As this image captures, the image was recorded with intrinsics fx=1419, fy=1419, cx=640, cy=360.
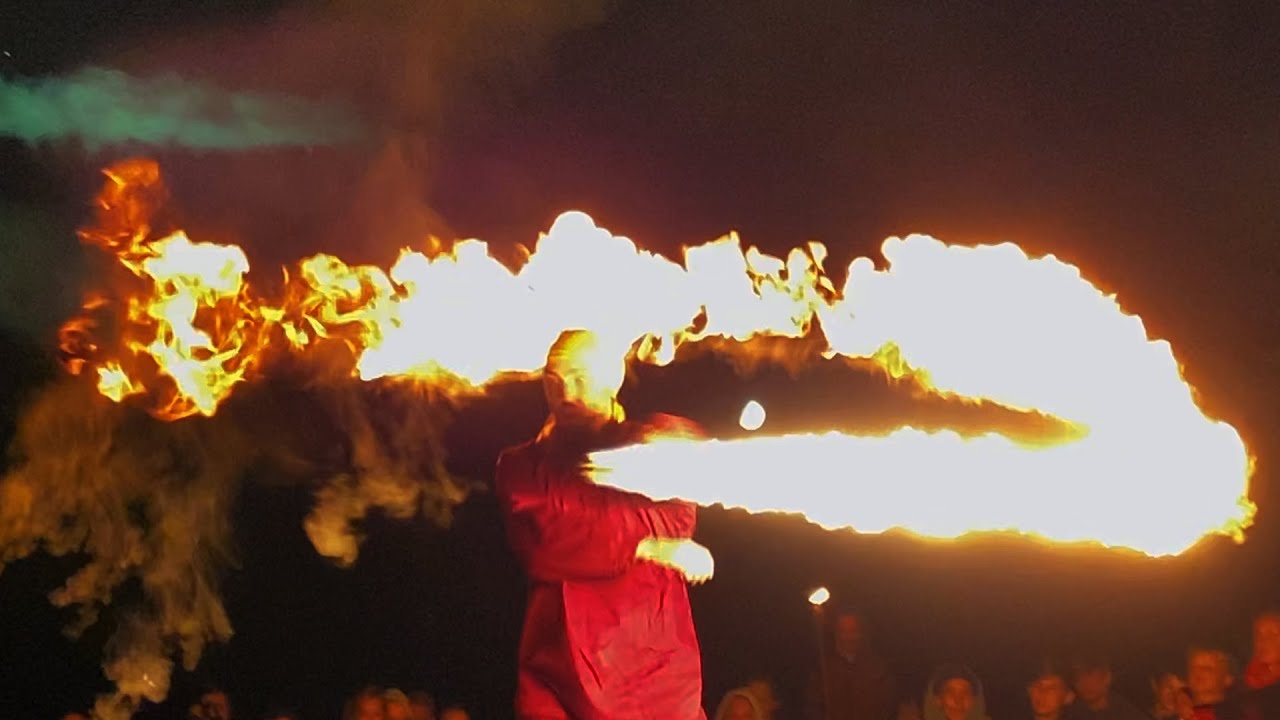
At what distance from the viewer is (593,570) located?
4125 mm

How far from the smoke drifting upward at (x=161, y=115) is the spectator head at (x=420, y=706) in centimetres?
235

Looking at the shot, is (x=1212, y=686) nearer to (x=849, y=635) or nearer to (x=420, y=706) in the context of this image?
(x=849, y=635)

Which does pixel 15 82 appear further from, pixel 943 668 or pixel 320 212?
pixel 943 668

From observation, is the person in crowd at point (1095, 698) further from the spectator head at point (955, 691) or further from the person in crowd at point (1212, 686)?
the spectator head at point (955, 691)

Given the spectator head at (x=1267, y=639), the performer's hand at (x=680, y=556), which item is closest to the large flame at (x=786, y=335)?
the performer's hand at (x=680, y=556)

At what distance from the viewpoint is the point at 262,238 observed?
594 centimetres

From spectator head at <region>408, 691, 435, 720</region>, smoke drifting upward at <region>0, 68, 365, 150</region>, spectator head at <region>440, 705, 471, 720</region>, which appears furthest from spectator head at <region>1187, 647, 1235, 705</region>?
smoke drifting upward at <region>0, 68, 365, 150</region>

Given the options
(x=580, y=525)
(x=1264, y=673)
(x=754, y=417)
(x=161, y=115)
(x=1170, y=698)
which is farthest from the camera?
(x=161, y=115)

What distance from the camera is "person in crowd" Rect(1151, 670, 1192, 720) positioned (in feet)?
17.3

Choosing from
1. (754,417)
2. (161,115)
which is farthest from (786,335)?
(161,115)

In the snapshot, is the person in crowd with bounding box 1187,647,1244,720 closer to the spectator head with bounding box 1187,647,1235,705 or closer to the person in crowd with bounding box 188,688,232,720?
the spectator head with bounding box 1187,647,1235,705

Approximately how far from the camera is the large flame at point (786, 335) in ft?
14.4

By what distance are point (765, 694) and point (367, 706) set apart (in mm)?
1602

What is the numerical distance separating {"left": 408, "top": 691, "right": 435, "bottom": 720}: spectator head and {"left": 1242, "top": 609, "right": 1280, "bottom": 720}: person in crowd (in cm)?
312
